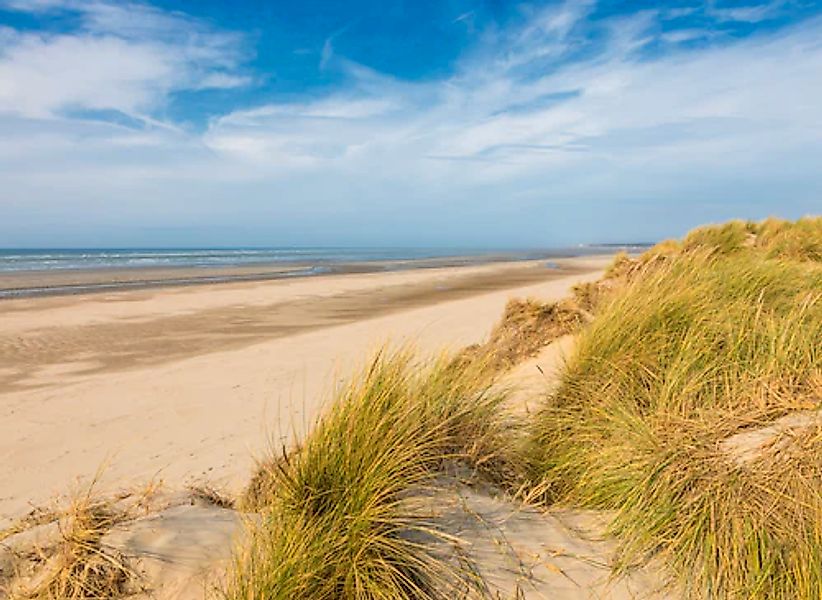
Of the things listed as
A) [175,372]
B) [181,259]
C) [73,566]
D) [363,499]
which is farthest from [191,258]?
[363,499]

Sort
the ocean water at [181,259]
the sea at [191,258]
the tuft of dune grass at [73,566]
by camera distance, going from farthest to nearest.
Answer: the sea at [191,258] → the ocean water at [181,259] → the tuft of dune grass at [73,566]

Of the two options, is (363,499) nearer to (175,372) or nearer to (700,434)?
(700,434)

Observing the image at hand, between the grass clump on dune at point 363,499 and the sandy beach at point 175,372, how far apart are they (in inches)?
46.4

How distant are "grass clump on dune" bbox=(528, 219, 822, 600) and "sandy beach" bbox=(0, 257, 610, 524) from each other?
1.56 m

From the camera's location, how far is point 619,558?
2475 mm

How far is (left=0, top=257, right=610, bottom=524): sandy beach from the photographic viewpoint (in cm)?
523

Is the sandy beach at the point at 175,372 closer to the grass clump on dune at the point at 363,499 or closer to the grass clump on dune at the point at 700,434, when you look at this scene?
the grass clump on dune at the point at 363,499

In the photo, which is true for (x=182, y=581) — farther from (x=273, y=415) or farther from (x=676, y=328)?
(x=273, y=415)

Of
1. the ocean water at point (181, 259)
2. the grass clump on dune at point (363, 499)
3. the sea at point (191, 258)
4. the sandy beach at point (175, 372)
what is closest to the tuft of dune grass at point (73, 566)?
the grass clump on dune at point (363, 499)

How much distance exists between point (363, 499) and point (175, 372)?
7604 millimetres

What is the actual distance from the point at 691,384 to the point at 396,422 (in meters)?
2.01

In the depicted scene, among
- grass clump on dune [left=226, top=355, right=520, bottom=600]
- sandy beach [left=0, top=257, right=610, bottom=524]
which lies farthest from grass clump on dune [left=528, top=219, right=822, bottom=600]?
sandy beach [left=0, top=257, right=610, bottom=524]

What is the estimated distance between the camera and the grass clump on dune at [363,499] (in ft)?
6.82

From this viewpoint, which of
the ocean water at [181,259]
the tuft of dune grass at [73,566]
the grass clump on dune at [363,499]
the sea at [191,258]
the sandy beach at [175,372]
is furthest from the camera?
the sea at [191,258]
